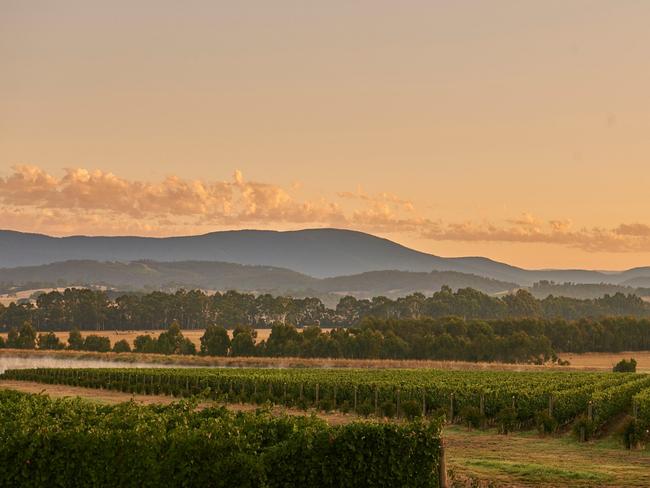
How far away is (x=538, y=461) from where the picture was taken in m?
31.5

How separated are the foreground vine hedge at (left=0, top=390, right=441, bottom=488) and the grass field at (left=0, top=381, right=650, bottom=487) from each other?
12.8 feet

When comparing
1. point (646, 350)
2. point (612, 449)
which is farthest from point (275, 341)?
point (612, 449)

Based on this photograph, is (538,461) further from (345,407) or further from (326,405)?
(326,405)

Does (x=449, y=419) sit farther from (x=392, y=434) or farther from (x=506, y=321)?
(x=506, y=321)

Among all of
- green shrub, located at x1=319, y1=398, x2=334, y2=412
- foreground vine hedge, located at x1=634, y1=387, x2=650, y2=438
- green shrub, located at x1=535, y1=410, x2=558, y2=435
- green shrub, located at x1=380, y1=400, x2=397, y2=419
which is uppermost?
foreground vine hedge, located at x1=634, y1=387, x2=650, y2=438

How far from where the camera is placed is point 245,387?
64.4 metres

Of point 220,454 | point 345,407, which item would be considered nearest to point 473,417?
point 345,407

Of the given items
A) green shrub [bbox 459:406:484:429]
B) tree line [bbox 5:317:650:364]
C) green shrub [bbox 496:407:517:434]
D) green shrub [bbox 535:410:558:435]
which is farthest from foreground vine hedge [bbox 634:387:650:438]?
tree line [bbox 5:317:650:364]

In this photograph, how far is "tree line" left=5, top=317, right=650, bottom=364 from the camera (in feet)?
415

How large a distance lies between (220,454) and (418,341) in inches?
4337

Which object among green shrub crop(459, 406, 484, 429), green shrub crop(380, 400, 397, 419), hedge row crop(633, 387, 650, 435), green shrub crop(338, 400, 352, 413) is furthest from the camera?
green shrub crop(338, 400, 352, 413)

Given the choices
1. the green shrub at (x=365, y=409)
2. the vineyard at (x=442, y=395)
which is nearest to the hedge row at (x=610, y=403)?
the vineyard at (x=442, y=395)

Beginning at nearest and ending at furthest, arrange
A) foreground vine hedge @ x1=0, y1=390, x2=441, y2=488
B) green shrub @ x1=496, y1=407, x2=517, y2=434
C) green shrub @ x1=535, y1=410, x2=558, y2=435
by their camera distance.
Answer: foreground vine hedge @ x1=0, y1=390, x2=441, y2=488
green shrub @ x1=535, y1=410, x2=558, y2=435
green shrub @ x1=496, y1=407, x2=517, y2=434

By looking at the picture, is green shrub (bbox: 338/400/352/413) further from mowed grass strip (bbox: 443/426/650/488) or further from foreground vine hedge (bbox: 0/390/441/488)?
foreground vine hedge (bbox: 0/390/441/488)
